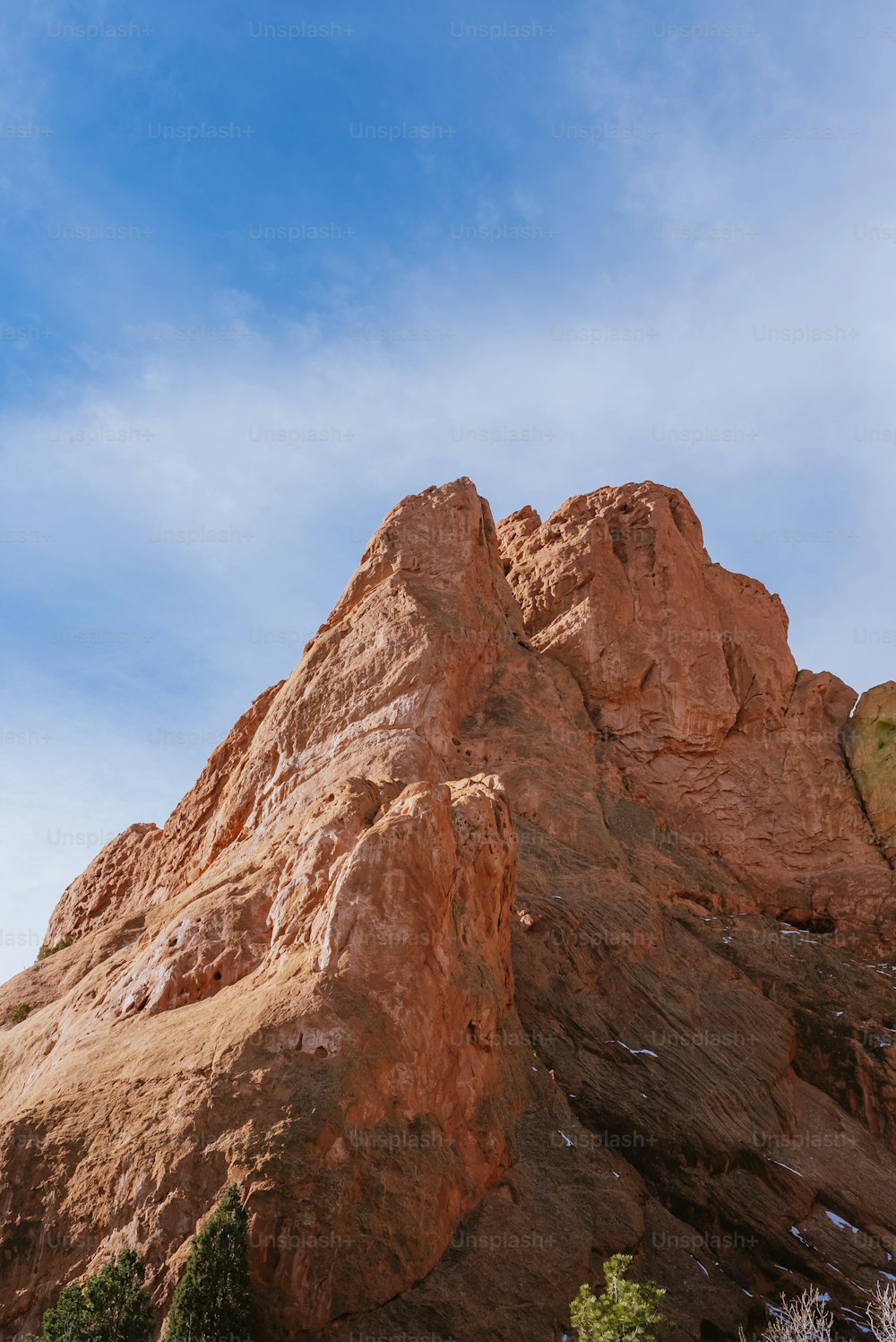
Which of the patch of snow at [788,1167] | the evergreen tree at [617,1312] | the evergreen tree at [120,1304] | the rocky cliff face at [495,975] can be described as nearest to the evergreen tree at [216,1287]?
the evergreen tree at [120,1304]

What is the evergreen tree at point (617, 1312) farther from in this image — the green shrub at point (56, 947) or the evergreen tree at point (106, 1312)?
the green shrub at point (56, 947)

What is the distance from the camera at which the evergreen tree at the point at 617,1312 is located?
68.1 feet

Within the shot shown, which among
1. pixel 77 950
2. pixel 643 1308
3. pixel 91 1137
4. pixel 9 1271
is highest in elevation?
pixel 77 950

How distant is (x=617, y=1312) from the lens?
21.0 m

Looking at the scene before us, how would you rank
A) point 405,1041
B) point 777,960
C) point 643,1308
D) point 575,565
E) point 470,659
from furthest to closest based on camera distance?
point 575,565 → point 470,659 → point 777,960 → point 405,1041 → point 643,1308

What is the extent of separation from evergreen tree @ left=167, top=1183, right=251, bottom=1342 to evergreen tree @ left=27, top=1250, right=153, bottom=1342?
0.65m

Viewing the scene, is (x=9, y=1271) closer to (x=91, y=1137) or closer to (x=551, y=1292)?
(x=91, y=1137)

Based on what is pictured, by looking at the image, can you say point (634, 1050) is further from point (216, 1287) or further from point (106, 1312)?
point (106, 1312)

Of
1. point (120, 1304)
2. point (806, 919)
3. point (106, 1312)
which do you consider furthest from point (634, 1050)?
point (106, 1312)

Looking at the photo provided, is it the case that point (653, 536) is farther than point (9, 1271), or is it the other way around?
point (653, 536)

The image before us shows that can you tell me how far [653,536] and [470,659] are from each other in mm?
13678

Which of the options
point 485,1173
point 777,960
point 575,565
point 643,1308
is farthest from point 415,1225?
point 575,565

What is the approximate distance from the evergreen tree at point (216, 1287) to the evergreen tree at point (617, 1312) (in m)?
6.35

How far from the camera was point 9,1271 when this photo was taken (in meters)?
21.8
